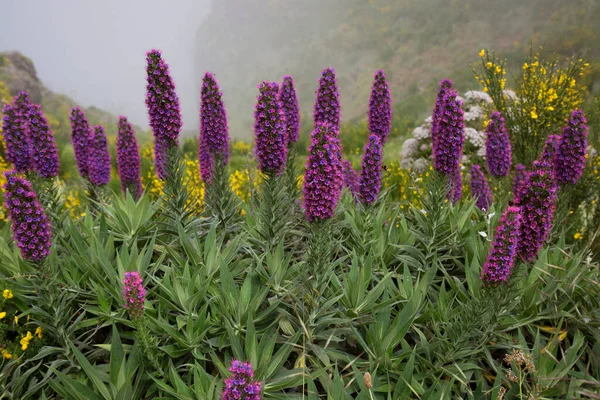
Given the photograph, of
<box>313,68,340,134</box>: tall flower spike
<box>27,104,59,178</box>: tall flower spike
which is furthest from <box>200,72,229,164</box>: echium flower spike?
<box>27,104,59,178</box>: tall flower spike

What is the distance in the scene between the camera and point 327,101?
4.22m

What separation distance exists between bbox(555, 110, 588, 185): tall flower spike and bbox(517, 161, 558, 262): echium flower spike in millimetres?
1362

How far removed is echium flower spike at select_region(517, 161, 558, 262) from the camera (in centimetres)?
299

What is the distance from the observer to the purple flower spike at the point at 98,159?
5.29 meters

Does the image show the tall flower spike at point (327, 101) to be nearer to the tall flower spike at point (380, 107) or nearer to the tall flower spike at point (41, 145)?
the tall flower spike at point (380, 107)

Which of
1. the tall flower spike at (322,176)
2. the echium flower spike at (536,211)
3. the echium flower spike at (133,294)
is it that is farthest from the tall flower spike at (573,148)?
the echium flower spike at (133,294)

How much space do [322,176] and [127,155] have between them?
346 cm

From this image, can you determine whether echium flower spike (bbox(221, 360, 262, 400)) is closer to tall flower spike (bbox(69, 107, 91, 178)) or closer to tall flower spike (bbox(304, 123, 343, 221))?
tall flower spike (bbox(304, 123, 343, 221))

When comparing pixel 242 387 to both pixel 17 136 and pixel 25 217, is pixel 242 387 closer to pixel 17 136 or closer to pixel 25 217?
pixel 25 217

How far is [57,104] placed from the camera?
4072 cm

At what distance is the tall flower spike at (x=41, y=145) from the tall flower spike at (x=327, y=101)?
2.92 meters

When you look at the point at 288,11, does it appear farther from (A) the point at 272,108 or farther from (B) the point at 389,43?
(A) the point at 272,108

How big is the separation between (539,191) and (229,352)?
271 cm

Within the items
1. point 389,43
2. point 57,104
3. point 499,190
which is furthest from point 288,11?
point 499,190
